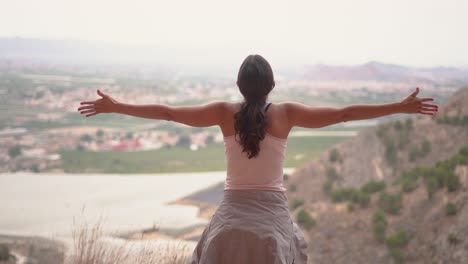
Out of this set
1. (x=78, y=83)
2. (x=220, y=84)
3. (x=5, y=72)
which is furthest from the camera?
(x=220, y=84)

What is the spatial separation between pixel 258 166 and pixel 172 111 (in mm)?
320

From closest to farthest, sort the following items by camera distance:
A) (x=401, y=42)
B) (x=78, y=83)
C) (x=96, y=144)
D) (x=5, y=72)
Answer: (x=5, y=72) → (x=78, y=83) → (x=96, y=144) → (x=401, y=42)

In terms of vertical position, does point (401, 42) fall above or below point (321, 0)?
below

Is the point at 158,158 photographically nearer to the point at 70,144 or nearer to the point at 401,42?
the point at 70,144

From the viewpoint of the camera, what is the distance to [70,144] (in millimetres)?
10938

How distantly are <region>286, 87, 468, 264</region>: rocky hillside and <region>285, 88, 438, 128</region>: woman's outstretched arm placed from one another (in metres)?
6.14

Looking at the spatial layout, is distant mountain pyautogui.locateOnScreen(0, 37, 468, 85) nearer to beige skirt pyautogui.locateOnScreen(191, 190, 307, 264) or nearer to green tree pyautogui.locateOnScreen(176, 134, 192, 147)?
green tree pyautogui.locateOnScreen(176, 134, 192, 147)

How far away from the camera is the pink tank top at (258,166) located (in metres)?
1.69

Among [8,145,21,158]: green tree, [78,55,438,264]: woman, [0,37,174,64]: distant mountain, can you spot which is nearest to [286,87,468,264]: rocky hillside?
[0,37,174,64]: distant mountain

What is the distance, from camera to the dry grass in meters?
2.74

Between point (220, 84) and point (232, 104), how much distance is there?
11.2m

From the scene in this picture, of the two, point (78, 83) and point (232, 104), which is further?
point (78, 83)

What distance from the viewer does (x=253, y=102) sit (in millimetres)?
1715

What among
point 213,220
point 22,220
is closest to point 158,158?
point 22,220
